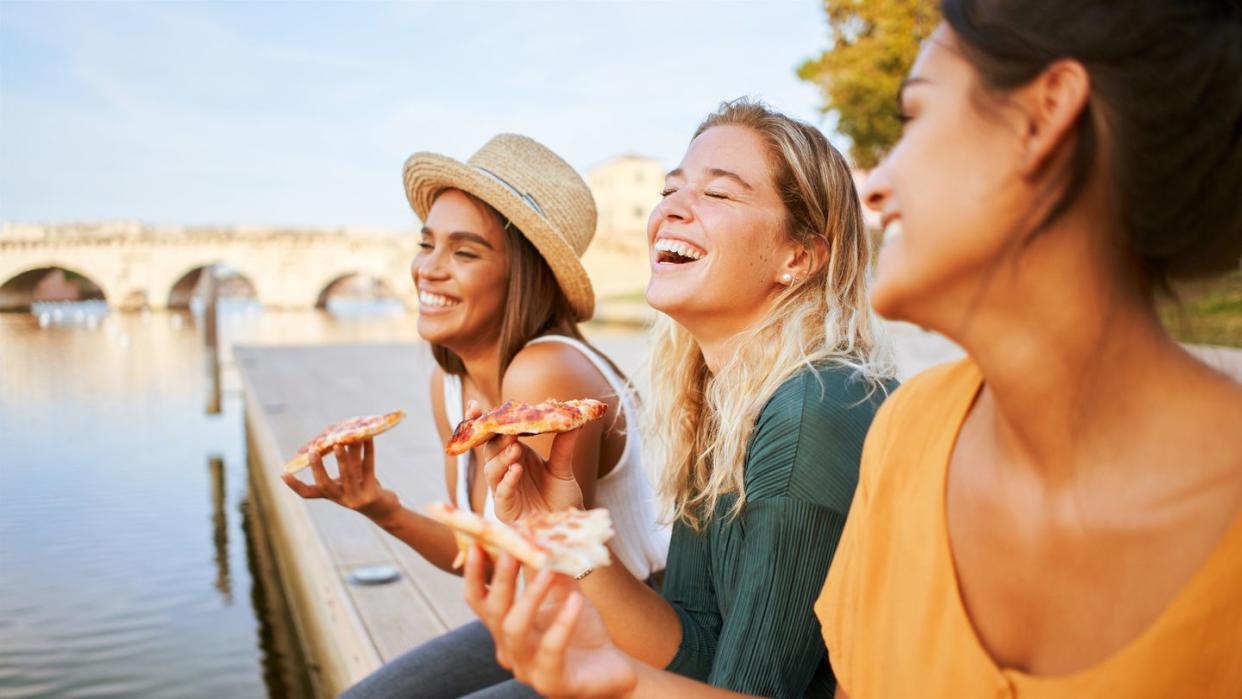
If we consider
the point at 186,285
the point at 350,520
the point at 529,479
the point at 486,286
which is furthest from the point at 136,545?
the point at 186,285

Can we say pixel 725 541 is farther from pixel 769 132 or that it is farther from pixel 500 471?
pixel 769 132

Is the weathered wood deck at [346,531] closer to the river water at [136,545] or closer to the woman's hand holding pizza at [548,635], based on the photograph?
the river water at [136,545]

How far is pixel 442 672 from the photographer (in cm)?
237

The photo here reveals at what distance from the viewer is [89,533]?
27.8ft

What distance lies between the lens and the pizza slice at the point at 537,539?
1.21 metres

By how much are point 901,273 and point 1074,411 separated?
0.27 metres

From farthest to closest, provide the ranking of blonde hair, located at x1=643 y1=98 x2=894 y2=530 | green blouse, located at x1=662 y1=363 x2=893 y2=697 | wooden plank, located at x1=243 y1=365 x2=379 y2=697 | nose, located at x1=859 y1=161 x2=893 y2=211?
wooden plank, located at x1=243 y1=365 x2=379 y2=697
blonde hair, located at x1=643 y1=98 x2=894 y2=530
green blouse, located at x1=662 y1=363 x2=893 y2=697
nose, located at x1=859 y1=161 x2=893 y2=211

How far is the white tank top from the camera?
8.20 feet

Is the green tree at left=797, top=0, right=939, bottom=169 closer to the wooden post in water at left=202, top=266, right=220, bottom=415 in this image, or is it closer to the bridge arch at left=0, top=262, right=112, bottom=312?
the wooden post in water at left=202, top=266, right=220, bottom=415

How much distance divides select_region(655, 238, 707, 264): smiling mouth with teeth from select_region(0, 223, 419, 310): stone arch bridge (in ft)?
148

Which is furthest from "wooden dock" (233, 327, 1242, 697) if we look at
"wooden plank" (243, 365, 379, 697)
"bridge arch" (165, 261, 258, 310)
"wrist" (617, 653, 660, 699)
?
"bridge arch" (165, 261, 258, 310)

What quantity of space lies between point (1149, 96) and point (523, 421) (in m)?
1.07

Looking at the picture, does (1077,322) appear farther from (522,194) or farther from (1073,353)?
(522,194)

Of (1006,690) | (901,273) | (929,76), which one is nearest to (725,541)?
(1006,690)
